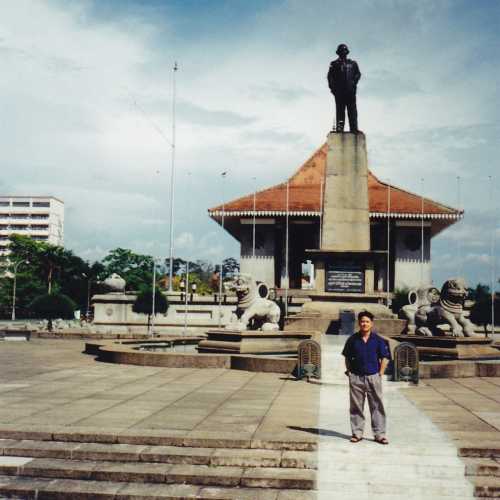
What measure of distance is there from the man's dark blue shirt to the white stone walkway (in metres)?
0.73

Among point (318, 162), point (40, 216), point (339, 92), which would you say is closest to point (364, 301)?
point (339, 92)

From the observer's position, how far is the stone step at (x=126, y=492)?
546cm

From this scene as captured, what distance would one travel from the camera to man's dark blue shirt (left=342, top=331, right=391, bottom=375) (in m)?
6.70

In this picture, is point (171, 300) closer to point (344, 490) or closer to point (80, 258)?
point (344, 490)

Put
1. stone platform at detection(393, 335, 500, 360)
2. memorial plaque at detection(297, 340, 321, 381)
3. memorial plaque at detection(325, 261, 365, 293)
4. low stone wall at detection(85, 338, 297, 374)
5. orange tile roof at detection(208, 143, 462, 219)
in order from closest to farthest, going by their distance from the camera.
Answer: memorial plaque at detection(297, 340, 321, 381) → low stone wall at detection(85, 338, 297, 374) → stone platform at detection(393, 335, 500, 360) → memorial plaque at detection(325, 261, 365, 293) → orange tile roof at detection(208, 143, 462, 219)

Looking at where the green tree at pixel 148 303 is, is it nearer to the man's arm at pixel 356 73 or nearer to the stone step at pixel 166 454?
the man's arm at pixel 356 73

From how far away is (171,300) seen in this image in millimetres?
37969

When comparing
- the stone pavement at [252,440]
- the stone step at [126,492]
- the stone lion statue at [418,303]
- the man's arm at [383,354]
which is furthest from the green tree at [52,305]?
the man's arm at [383,354]

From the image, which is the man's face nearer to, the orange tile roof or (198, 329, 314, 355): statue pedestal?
(198, 329, 314, 355): statue pedestal

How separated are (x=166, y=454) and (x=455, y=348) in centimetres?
969

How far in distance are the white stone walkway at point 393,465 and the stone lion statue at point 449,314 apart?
7727mm

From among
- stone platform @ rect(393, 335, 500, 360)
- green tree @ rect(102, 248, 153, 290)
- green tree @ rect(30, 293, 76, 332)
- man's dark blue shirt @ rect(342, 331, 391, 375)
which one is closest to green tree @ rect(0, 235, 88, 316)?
green tree @ rect(102, 248, 153, 290)

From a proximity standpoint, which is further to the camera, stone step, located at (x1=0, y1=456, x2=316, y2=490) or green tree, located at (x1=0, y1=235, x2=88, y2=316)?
green tree, located at (x1=0, y1=235, x2=88, y2=316)

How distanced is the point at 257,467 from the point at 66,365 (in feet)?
30.0
